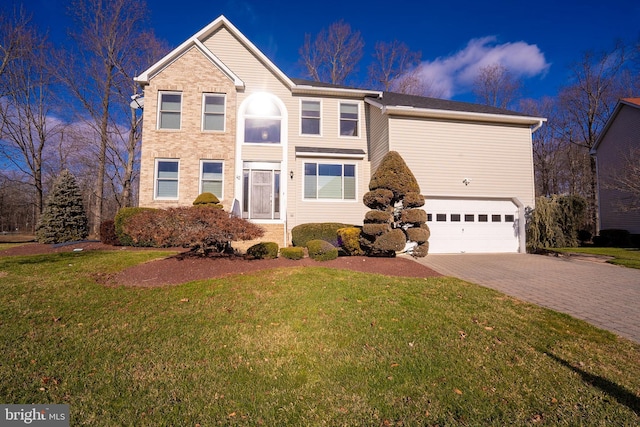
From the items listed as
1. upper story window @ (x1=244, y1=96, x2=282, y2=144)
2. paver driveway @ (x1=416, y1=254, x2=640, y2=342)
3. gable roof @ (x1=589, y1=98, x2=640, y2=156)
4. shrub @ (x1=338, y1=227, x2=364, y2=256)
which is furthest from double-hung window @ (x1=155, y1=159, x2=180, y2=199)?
gable roof @ (x1=589, y1=98, x2=640, y2=156)

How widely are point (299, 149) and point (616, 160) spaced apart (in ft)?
60.1

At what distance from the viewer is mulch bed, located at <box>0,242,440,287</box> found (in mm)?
6281

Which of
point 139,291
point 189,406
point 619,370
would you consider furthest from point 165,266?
point 619,370

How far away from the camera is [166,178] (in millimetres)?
12977

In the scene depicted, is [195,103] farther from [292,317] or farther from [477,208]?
[477,208]

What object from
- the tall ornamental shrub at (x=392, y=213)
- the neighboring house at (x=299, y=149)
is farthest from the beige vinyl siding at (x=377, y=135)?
the tall ornamental shrub at (x=392, y=213)

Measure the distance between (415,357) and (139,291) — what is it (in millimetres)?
4943

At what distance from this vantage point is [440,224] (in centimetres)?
1233

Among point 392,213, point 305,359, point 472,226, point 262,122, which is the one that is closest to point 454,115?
point 472,226

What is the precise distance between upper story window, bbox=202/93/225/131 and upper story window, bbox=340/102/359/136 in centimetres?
563

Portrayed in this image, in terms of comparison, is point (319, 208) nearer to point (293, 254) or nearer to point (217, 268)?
point (293, 254)

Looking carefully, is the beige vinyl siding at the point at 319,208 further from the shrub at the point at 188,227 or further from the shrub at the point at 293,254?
the shrub at the point at 188,227

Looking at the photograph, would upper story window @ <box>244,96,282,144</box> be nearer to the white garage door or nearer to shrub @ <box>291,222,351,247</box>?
shrub @ <box>291,222,351,247</box>

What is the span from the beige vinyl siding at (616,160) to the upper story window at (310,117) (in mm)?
15322
